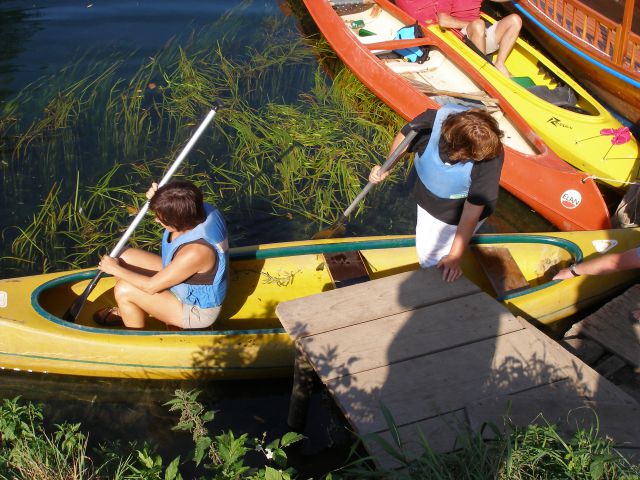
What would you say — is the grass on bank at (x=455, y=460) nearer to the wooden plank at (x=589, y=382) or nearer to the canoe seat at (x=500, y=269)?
the wooden plank at (x=589, y=382)

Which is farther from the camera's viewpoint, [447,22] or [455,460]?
[447,22]

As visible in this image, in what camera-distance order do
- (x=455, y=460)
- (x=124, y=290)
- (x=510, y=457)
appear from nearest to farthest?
1. (x=510, y=457)
2. (x=455, y=460)
3. (x=124, y=290)

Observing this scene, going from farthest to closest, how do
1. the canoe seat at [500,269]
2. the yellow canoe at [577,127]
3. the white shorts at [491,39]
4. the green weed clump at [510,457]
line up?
the white shorts at [491,39] < the yellow canoe at [577,127] < the canoe seat at [500,269] < the green weed clump at [510,457]

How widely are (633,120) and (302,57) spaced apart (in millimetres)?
4028

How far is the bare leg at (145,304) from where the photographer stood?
15.0 feet

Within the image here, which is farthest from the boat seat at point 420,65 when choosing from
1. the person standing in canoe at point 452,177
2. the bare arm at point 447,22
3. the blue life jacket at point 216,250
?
the blue life jacket at point 216,250

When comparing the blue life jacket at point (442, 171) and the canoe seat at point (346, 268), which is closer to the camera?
the blue life jacket at point (442, 171)

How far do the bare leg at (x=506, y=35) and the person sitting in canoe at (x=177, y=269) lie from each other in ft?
16.7

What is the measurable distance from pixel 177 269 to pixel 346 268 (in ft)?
4.45

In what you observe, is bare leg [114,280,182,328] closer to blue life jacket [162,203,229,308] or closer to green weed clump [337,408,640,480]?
blue life jacket [162,203,229,308]

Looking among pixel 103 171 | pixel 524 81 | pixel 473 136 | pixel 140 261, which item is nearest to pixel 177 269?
pixel 140 261

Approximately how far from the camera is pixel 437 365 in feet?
12.4

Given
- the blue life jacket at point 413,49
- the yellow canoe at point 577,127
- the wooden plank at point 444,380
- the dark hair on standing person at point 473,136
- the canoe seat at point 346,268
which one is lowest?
the yellow canoe at point 577,127

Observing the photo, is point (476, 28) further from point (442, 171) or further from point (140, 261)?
point (140, 261)
